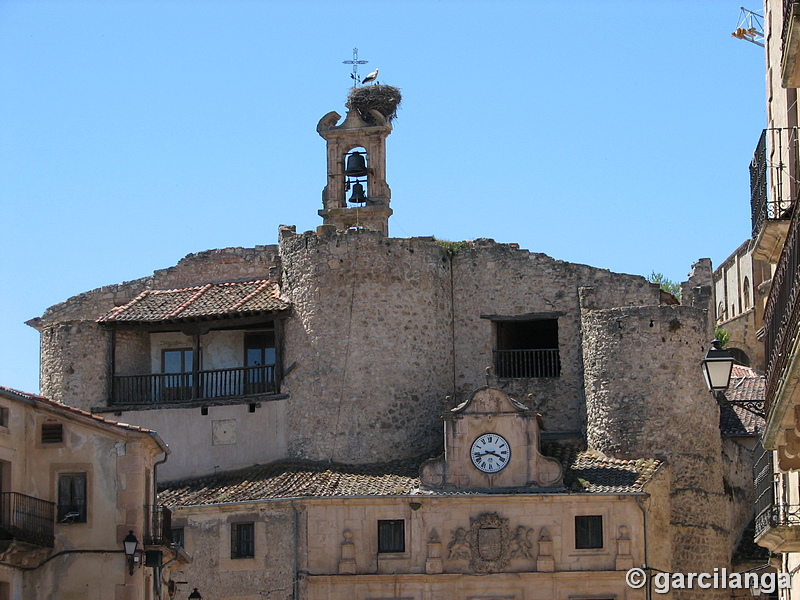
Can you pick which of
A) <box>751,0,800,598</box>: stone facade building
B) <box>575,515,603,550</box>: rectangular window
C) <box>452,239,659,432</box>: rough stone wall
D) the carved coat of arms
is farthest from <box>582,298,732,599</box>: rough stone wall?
<box>751,0,800,598</box>: stone facade building

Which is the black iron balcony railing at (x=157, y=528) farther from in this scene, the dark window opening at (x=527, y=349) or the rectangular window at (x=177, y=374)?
the dark window opening at (x=527, y=349)

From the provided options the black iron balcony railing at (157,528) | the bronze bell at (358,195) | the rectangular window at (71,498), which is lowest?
the black iron balcony railing at (157,528)

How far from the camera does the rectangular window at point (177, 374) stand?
45656 mm

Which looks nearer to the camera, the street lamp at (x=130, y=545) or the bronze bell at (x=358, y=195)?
the street lamp at (x=130, y=545)

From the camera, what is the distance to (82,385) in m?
46.2

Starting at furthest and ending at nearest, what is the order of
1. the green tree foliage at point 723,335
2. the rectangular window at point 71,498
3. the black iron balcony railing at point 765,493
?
the green tree foliage at point 723,335 < the rectangular window at point 71,498 < the black iron balcony railing at point 765,493

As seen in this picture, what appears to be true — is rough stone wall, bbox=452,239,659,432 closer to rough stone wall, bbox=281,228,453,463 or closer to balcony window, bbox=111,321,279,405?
rough stone wall, bbox=281,228,453,463

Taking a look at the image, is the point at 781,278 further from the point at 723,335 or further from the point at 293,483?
the point at 723,335

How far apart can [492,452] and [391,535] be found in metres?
3.00

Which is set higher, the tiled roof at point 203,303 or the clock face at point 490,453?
the tiled roof at point 203,303

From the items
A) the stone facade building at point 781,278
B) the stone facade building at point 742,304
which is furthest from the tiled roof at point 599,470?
the stone facade building at point 742,304

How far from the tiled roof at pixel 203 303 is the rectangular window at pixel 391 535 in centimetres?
678

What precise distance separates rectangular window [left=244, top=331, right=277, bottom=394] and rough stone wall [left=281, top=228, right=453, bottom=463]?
26.9 inches

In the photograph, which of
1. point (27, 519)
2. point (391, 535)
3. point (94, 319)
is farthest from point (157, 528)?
point (94, 319)
